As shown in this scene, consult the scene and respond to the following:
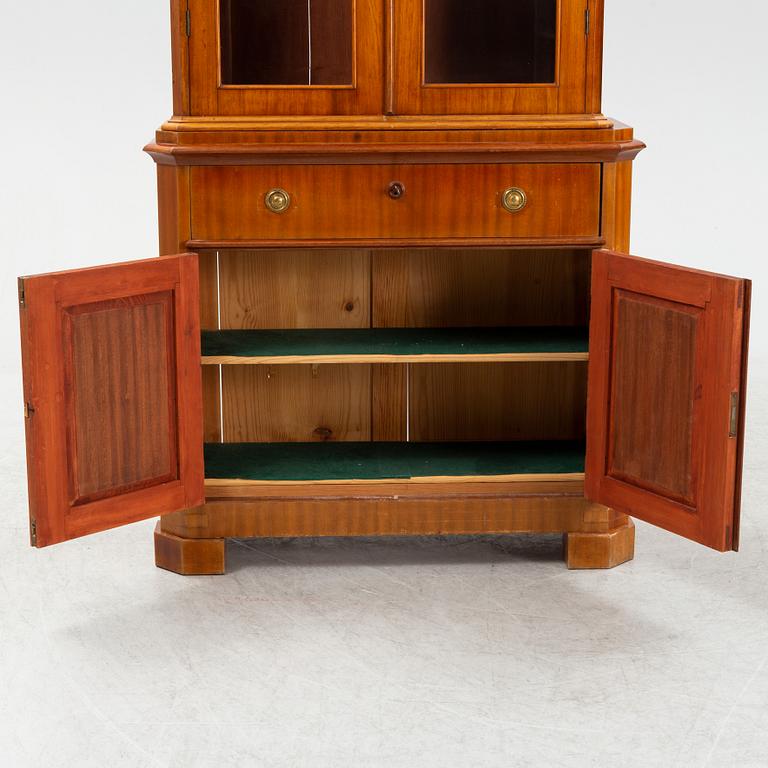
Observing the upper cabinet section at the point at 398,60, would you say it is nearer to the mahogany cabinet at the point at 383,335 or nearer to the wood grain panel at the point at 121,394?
the mahogany cabinet at the point at 383,335

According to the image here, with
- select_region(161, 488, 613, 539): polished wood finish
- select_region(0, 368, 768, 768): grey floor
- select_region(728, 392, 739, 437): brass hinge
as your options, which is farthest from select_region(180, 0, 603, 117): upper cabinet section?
select_region(0, 368, 768, 768): grey floor

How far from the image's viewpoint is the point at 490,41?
3.88m

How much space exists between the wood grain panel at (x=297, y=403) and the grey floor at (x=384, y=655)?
34 centimetres

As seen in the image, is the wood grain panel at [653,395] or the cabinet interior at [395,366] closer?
the wood grain panel at [653,395]

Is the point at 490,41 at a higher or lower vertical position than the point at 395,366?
higher

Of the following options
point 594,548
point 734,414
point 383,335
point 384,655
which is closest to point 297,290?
point 383,335

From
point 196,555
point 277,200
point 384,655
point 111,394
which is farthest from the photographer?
point 196,555

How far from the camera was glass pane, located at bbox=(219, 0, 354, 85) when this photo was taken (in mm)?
3854

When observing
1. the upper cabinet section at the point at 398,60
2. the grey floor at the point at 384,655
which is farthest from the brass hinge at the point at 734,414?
the upper cabinet section at the point at 398,60

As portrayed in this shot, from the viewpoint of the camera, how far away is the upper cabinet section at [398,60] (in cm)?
384

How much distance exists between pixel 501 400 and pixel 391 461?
444 mm

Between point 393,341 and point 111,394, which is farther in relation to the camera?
point 393,341

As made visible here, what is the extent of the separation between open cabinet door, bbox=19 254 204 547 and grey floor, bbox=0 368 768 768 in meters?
0.27

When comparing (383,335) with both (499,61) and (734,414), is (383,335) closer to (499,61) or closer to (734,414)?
(499,61)
